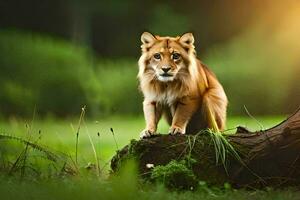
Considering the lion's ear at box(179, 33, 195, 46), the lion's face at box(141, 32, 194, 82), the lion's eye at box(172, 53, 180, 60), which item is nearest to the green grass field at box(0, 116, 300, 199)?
the lion's face at box(141, 32, 194, 82)

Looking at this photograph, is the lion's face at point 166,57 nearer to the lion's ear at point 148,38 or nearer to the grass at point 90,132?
the lion's ear at point 148,38

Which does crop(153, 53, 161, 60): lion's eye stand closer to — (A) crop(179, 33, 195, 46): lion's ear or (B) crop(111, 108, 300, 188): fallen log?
(A) crop(179, 33, 195, 46): lion's ear

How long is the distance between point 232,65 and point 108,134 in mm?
1872

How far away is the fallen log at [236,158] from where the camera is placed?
18.1 feet

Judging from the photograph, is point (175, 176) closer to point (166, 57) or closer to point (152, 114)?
point (152, 114)

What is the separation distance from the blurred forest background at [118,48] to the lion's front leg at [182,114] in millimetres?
3184

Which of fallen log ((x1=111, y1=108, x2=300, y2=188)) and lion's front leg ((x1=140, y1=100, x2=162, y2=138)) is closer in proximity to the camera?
fallen log ((x1=111, y1=108, x2=300, y2=188))

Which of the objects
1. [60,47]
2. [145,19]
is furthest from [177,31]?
[60,47]

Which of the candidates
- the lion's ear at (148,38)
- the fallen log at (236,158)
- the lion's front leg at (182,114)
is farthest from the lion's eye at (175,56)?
the fallen log at (236,158)

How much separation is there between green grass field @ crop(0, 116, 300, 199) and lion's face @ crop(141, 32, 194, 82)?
672 millimetres

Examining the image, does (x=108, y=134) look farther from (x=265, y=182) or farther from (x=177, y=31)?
(x=265, y=182)

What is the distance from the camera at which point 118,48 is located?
9.41 meters

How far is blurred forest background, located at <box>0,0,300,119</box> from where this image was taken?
9336 millimetres

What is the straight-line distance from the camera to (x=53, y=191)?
372 centimetres
